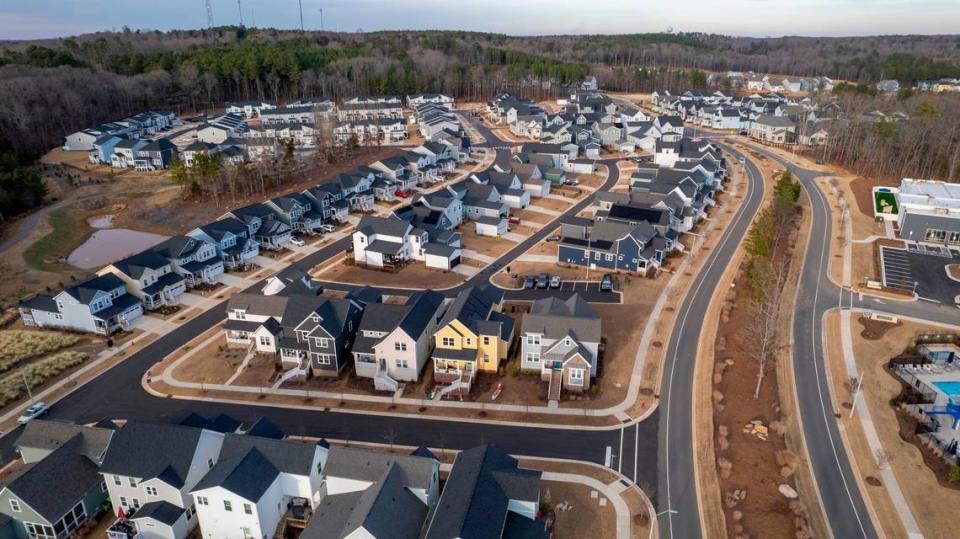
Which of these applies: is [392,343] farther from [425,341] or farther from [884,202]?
[884,202]

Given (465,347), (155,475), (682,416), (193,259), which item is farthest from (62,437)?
(682,416)

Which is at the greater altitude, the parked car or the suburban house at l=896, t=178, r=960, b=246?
the suburban house at l=896, t=178, r=960, b=246

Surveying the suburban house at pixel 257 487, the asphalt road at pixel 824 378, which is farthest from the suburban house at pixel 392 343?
the asphalt road at pixel 824 378

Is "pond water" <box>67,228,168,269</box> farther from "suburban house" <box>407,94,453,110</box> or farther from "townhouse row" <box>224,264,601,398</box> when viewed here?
"suburban house" <box>407,94,453,110</box>

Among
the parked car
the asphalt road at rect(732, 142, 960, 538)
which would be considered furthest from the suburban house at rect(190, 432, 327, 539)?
the parked car

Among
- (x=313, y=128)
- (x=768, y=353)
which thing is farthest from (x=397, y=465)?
(x=313, y=128)

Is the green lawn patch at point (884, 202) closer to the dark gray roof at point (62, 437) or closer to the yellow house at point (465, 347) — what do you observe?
the yellow house at point (465, 347)
